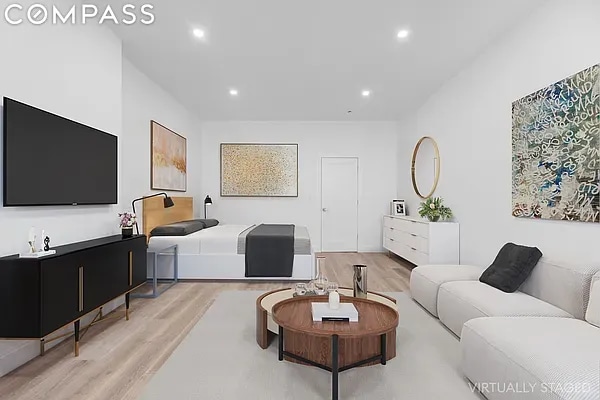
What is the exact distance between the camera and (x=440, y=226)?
482 cm

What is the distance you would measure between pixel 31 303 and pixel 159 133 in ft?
11.3

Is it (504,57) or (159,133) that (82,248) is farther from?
(504,57)

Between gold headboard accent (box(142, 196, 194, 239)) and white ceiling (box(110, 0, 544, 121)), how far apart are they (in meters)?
1.65

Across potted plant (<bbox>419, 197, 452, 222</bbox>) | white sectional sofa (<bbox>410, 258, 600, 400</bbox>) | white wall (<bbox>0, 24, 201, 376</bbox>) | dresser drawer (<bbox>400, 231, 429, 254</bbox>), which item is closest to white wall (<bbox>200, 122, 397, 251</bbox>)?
dresser drawer (<bbox>400, 231, 429, 254</bbox>)

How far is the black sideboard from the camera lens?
7.06 ft

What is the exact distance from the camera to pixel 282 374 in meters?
2.27

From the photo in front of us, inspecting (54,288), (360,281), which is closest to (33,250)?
(54,288)

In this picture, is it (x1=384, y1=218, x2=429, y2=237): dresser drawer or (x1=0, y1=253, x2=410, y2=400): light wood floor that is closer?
(x1=0, y1=253, x2=410, y2=400): light wood floor

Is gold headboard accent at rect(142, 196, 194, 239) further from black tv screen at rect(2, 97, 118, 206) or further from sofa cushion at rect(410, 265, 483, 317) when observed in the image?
sofa cushion at rect(410, 265, 483, 317)

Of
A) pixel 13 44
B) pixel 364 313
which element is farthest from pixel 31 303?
pixel 364 313

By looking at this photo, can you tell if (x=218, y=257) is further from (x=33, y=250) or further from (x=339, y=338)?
(x=339, y=338)

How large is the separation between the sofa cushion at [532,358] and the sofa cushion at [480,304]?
295 millimetres

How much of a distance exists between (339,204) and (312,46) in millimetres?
4148

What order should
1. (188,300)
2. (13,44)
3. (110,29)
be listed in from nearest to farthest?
1. (13,44)
2. (110,29)
3. (188,300)
